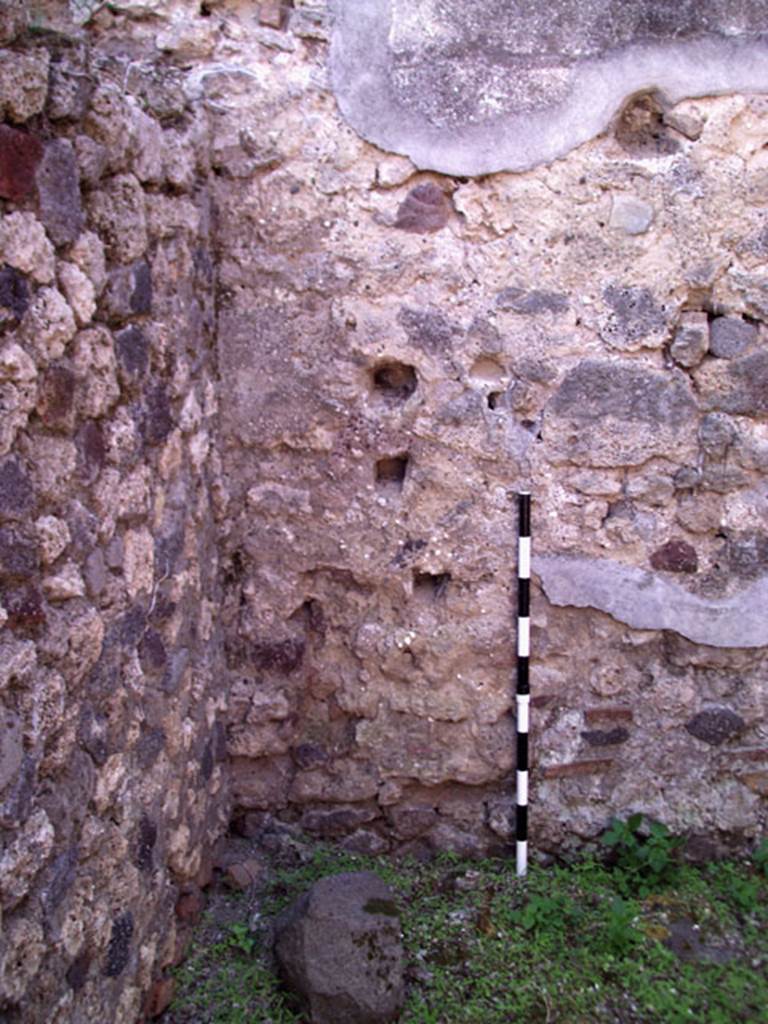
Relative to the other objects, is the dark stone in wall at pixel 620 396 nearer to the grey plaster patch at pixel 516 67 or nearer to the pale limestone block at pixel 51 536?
the grey plaster patch at pixel 516 67

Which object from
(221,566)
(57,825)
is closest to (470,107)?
(221,566)

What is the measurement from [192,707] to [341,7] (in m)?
1.96

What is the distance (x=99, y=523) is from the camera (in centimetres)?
207

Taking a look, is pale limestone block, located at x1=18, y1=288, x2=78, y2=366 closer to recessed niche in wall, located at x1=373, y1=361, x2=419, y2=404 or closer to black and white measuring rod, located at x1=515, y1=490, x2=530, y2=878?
recessed niche in wall, located at x1=373, y1=361, x2=419, y2=404

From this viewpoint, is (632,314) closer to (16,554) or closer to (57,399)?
(57,399)

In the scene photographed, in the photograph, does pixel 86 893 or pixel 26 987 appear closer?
pixel 26 987

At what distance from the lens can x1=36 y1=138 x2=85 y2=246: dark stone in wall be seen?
1.80m

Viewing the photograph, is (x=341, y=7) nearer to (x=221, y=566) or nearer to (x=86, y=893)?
(x=221, y=566)

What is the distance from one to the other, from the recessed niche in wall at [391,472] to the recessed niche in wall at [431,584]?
0.28 metres

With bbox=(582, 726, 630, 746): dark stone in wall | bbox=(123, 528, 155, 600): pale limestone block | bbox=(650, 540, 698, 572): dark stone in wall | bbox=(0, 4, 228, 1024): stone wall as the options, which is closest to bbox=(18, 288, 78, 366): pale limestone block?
bbox=(0, 4, 228, 1024): stone wall

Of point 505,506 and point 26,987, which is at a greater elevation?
point 505,506

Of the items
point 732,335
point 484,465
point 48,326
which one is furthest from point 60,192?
point 732,335

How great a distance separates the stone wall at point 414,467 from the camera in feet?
8.39

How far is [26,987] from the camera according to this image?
1757 mm
